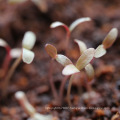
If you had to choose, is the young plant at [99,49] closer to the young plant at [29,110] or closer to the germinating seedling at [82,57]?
the germinating seedling at [82,57]

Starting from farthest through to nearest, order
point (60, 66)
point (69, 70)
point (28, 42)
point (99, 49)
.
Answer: point (60, 66) → point (28, 42) → point (99, 49) → point (69, 70)

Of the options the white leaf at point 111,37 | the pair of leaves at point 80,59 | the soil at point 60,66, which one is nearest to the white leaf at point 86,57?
the pair of leaves at point 80,59

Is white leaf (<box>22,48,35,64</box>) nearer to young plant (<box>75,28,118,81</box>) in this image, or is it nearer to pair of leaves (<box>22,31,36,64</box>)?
pair of leaves (<box>22,31,36,64</box>)

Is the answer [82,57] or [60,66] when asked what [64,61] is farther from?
[60,66]

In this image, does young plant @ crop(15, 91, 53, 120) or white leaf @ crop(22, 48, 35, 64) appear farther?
young plant @ crop(15, 91, 53, 120)

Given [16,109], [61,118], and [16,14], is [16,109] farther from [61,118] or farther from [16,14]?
[16,14]

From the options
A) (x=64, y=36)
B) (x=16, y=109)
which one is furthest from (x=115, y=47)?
(x=16, y=109)

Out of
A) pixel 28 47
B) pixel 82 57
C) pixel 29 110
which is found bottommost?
pixel 29 110

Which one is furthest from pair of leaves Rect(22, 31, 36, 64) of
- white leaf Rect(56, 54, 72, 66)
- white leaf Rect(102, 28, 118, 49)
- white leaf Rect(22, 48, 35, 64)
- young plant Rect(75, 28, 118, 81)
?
white leaf Rect(102, 28, 118, 49)

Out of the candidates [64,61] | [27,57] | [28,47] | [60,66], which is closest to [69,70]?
[64,61]
